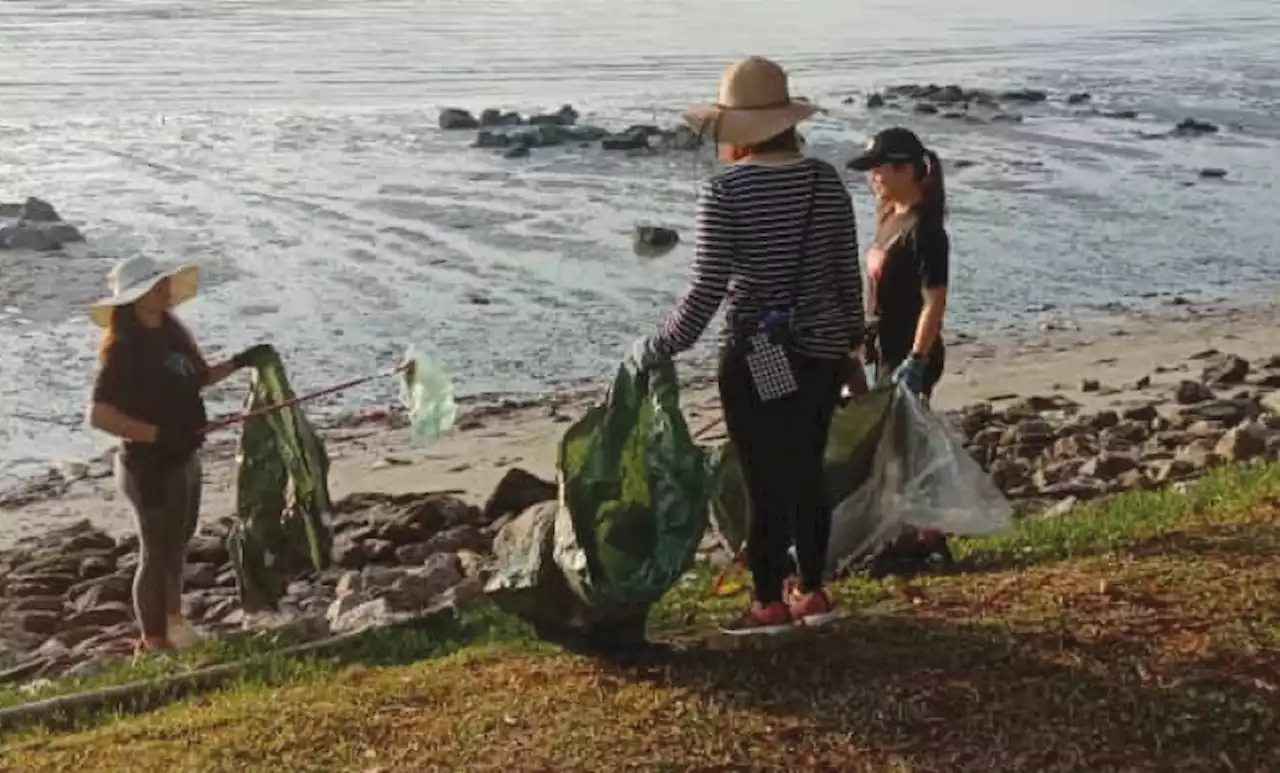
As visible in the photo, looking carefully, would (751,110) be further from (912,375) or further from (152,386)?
(152,386)

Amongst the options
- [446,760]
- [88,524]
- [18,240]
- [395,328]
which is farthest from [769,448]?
[18,240]

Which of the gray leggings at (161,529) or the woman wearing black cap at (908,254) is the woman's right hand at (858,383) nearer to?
the woman wearing black cap at (908,254)

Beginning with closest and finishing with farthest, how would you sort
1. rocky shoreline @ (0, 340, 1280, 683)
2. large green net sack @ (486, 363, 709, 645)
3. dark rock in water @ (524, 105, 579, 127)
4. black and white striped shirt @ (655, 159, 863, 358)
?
1. black and white striped shirt @ (655, 159, 863, 358)
2. large green net sack @ (486, 363, 709, 645)
3. rocky shoreline @ (0, 340, 1280, 683)
4. dark rock in water @ (524, 105, 579, 127)

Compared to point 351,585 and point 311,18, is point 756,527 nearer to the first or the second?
point 351,585

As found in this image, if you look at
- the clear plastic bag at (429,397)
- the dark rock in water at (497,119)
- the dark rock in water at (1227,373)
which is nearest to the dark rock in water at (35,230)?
the dark rock in water at (497,119)

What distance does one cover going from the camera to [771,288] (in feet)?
20.4

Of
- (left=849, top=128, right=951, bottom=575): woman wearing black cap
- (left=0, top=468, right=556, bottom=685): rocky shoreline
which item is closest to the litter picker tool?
(left=0, top=468, right=556, bottom=685): rocky shoreline

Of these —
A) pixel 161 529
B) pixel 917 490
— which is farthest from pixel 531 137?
pixel 917 490

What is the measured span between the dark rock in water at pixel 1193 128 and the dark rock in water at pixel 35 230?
20416 mm

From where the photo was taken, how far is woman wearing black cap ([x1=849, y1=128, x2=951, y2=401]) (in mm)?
7895

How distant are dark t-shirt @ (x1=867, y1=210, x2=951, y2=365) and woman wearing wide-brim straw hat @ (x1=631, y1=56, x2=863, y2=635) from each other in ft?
5.09

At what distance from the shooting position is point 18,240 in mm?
23484

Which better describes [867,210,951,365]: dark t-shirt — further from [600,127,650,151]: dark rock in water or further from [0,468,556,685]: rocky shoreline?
Result: [600,127,650,151]: dark rock in water

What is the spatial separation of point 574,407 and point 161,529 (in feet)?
26.7
